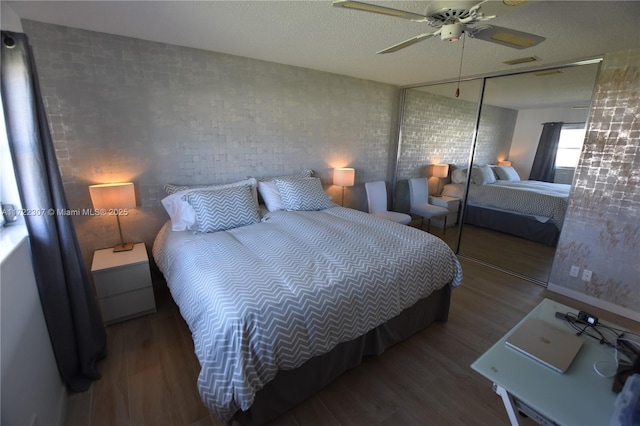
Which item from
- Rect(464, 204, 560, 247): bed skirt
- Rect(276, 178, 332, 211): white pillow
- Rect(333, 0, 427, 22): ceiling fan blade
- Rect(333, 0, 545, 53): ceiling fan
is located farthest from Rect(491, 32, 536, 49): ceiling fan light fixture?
Rect(464, 204, 560, 247): bed skirt

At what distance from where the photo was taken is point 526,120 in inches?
122

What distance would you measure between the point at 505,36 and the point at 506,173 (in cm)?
235

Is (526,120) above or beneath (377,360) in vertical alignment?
above

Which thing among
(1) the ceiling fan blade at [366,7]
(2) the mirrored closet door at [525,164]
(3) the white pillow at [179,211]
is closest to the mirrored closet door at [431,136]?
(2) the mirrored closet door at [525,164]

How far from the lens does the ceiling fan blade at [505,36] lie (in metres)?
1.41

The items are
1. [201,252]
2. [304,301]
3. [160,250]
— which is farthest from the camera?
[160,250]

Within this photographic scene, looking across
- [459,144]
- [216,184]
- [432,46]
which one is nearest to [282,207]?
[216,184]

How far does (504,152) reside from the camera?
327 centimetres

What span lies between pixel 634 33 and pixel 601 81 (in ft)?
1.77

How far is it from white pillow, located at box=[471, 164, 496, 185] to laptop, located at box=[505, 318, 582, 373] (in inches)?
100

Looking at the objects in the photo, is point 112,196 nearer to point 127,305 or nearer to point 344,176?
point 127,305

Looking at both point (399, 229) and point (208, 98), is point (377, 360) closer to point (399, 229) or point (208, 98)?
point (399, 229)

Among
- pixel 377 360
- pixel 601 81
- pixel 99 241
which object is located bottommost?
pixel 377 360

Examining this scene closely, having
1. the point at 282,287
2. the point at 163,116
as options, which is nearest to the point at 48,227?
the point at 282,287
